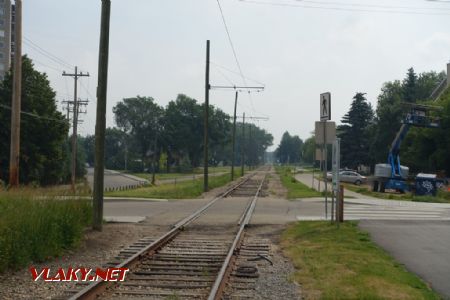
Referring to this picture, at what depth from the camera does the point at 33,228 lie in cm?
1059

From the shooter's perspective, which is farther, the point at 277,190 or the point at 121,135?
the point at 121,135

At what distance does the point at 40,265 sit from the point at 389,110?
277ft

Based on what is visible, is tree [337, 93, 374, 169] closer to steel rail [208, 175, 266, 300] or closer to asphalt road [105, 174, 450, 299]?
asphalt road [105, 174, 450, 299]

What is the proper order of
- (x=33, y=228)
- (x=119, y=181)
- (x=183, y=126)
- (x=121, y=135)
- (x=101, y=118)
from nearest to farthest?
1. (x=33, y=228)
2. (x=101, y=118)
3. (x=119, y=181)
4. (x=183, y=126)
5. (x=121, y=135)

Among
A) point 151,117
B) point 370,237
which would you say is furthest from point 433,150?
point 151,117

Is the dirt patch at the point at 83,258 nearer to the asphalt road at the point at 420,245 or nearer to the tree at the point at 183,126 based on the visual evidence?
the asphalt road at the point at 420,245

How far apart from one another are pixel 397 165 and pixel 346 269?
3380cm

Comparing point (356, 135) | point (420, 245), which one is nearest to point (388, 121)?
point (356, 135)

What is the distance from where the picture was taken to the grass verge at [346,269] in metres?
8.23

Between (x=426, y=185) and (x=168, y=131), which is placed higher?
(x=168, y=131)

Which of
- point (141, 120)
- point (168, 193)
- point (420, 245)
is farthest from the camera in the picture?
point (141, 120)

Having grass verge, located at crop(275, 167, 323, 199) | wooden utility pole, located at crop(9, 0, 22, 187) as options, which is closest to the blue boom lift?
grass verge, located at crop(275, 167, 323, 199)

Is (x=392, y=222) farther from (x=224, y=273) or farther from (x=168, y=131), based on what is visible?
(x=168, y=131)

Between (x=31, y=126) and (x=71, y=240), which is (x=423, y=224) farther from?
(x=31, y=126)
